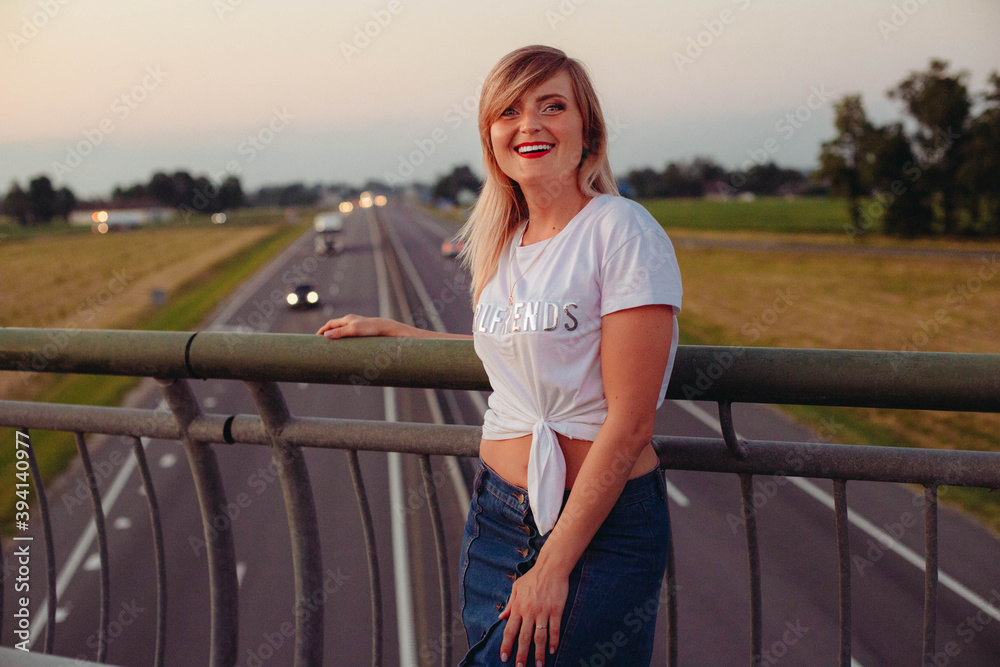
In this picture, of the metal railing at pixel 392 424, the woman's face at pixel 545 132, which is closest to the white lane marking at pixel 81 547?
the metal railing at pixel 392 424

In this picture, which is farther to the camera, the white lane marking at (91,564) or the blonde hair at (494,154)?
the white lane marking at (91,564)

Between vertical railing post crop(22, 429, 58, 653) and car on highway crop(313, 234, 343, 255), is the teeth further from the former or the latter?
car on highway crop(313, 234, 343, 255)

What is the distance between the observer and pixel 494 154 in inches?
78.3

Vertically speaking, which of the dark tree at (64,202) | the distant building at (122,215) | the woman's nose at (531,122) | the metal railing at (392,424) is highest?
the woman's nose at (531,122)

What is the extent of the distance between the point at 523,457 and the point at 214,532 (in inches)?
42.5

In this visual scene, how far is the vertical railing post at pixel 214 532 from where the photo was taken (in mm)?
2188

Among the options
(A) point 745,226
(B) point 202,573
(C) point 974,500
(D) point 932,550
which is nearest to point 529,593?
(D) point 932,550

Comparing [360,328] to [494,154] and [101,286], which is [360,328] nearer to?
[494,154]

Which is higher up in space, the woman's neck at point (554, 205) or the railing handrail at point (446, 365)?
the woman's neck at point (554, 205)

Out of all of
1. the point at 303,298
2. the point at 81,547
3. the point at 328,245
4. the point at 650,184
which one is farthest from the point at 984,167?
the point at 650,184

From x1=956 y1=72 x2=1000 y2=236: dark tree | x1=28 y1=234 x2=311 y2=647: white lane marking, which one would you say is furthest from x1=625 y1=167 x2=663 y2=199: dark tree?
x1=28 y1=234 x2=311 y2=647: white lane marking

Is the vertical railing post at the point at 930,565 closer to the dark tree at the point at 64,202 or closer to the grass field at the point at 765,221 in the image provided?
the grass field at the point at 765,221

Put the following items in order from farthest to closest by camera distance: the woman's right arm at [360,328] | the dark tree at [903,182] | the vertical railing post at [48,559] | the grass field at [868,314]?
the dark tree at [903,182], the grass field at [868,314], the vertical railing post at [48,559], the woman's right arm at [360,328]

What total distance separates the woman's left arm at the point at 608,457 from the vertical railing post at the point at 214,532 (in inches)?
41.5
